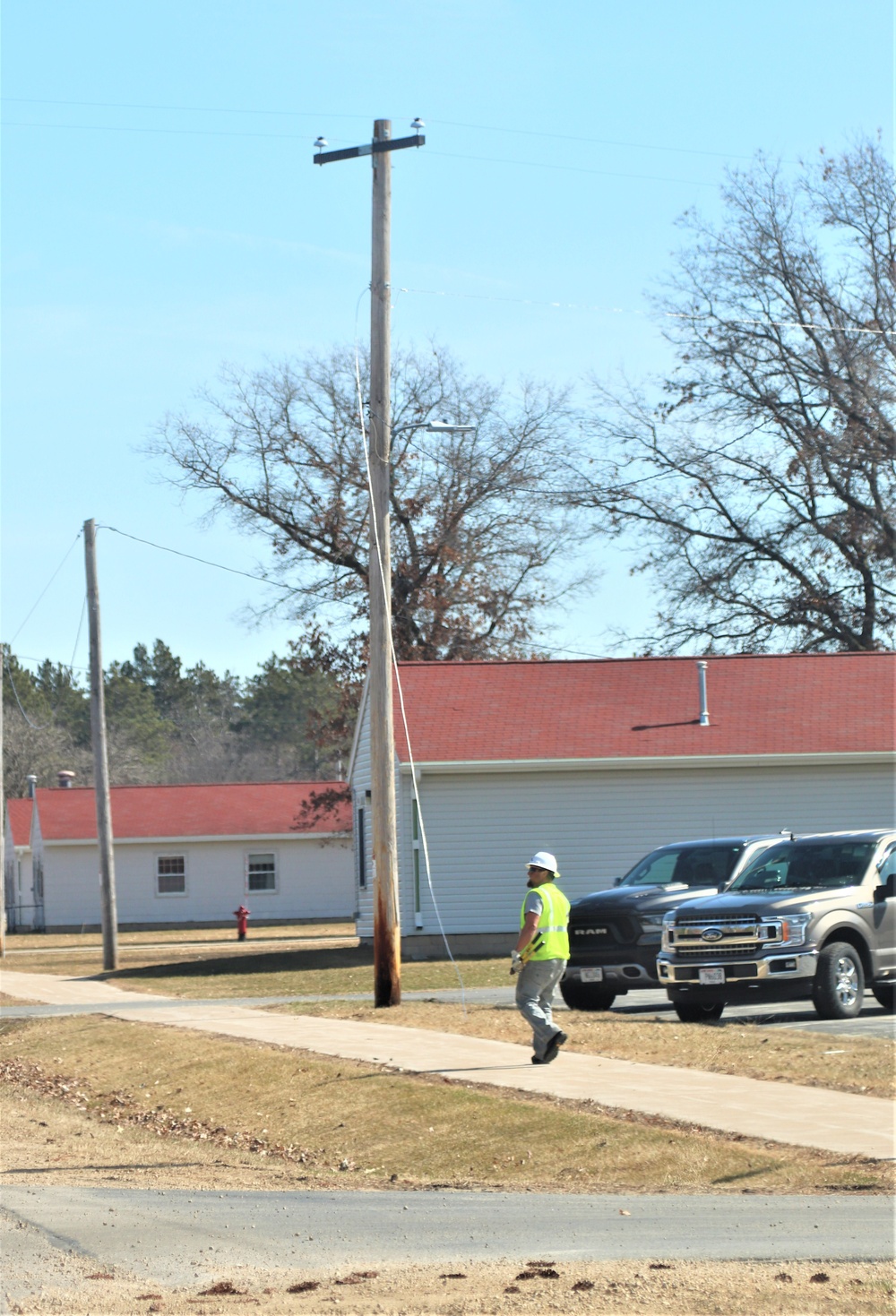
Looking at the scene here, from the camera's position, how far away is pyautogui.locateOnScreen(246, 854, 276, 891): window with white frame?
51.5 meters

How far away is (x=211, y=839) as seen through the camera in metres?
50.6

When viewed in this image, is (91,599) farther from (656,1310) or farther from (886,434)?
(656,1310)

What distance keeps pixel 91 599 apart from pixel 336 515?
15069 millimetres

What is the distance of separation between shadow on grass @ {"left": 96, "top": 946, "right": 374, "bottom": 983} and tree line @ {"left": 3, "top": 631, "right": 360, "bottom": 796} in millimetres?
50262

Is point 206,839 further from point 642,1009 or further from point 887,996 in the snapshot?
point 887,996

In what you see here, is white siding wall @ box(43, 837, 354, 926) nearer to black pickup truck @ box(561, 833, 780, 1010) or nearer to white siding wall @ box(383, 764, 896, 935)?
white siding wall @ box(383, 764, 896, 935)

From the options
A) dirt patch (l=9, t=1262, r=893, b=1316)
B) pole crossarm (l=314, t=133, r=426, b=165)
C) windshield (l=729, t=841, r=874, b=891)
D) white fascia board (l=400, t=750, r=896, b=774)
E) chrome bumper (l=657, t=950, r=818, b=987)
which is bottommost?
dirt patch (l=9, t=1262, r=893, b=1316)

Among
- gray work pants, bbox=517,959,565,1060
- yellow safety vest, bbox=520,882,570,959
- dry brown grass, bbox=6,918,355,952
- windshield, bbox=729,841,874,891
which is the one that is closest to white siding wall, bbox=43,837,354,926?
dry brown grass, bbox=6,918,355,952

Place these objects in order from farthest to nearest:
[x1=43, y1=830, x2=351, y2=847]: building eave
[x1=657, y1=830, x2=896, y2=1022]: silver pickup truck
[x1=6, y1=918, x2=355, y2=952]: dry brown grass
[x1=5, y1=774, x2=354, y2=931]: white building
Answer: [x1=5, y1=774, x2=354, y2=931]: white building → [x1=43, y1=830, x2=351, y2=847]: building eave → [x1=6, y1=918, x2=355, y2=952]: dry brown grass → [x1=657, y1=830, x2=896, y2=1022]: silver pickup truck

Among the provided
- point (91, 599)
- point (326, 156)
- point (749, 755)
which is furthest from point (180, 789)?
point (326, 156)

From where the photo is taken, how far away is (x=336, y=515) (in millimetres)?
44406

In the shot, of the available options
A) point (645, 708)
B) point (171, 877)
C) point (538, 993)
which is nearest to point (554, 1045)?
point (538, 993)

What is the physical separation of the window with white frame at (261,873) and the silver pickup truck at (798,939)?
35.5 metres

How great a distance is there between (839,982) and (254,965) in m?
14.9
